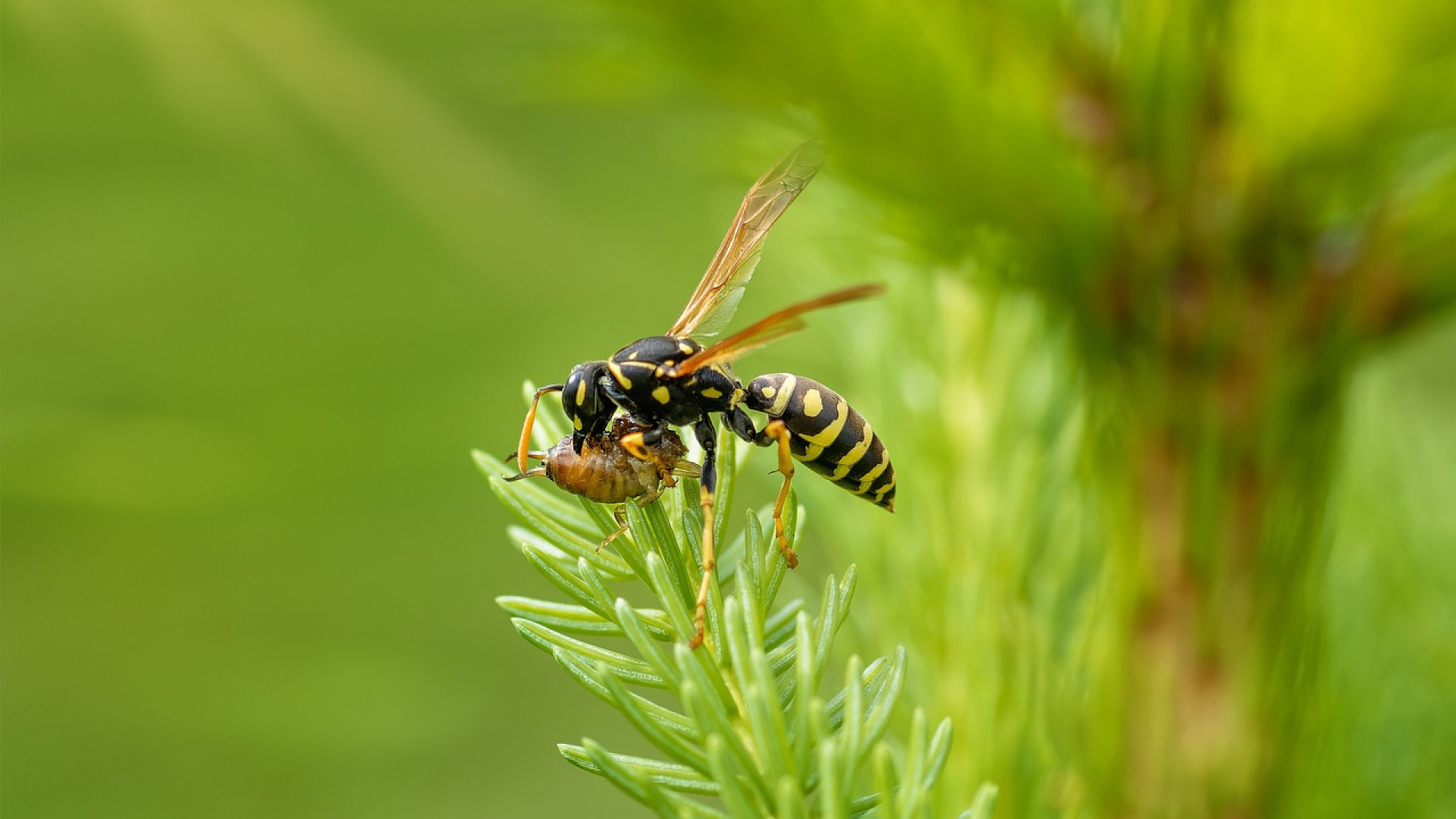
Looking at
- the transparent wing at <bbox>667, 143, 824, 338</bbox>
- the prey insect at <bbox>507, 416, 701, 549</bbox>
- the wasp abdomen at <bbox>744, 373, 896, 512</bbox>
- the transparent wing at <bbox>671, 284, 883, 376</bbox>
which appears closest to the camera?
the transparent wing at <bbox>671, 284, 883, 376</bbox>

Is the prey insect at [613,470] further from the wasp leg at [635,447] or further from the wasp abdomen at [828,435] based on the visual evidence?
the wasp abdomen at [828,435]

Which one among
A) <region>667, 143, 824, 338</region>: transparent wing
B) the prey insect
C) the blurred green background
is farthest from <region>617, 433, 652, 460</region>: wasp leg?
<region>667, 143, 824, 338</region>: transparent wing

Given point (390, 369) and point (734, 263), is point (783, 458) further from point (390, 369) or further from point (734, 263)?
point (390, 369)

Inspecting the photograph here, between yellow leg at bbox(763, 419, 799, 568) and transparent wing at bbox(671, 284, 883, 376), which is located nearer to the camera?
transparent wing at bbox(671, 284, 883, 376)

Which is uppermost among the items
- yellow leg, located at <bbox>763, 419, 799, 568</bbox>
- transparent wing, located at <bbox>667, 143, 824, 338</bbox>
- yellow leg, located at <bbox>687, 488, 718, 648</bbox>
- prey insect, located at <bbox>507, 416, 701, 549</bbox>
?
transparent wing, located at <bbox>667, 143, 824, 338</bbox>

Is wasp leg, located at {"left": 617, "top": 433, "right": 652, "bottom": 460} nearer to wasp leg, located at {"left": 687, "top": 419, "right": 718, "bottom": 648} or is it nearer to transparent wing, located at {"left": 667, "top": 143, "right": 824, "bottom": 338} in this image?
wasp leg, located at {"left": 687, "top": 419, "right": 718, "bottom": 648}

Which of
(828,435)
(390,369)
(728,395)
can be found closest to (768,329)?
(828,435)
